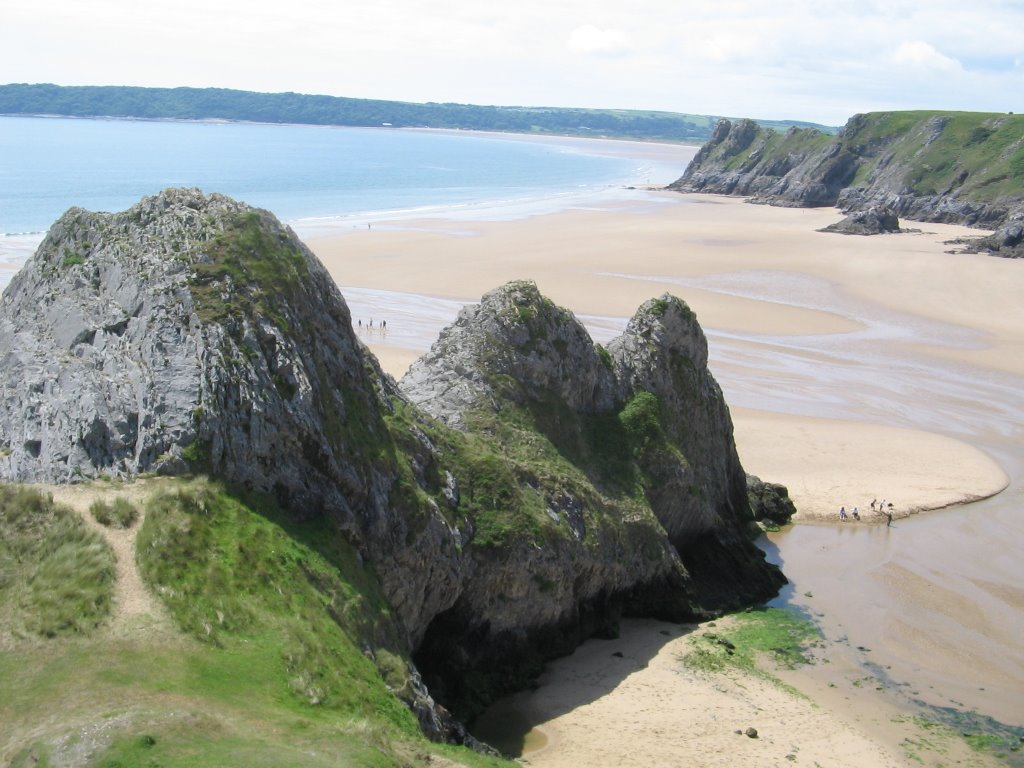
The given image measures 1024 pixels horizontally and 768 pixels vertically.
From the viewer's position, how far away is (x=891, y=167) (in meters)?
154

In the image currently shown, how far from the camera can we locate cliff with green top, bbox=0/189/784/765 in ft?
49.8

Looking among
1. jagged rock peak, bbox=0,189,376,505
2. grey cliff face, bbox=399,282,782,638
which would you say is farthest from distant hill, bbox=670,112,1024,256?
jagged rock peak, bbox=0,189,376,505

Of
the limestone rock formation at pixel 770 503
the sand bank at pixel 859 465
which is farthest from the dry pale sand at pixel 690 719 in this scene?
the sand bank at pixel 859 465

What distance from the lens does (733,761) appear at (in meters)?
20.6

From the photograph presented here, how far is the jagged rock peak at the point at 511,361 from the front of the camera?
93.7 feet

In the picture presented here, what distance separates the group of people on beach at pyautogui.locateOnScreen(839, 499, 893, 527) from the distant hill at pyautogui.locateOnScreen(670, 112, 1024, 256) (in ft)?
275

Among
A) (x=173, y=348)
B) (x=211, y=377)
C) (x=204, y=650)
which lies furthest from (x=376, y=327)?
(x=204, y=650)

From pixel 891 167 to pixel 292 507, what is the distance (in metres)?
153

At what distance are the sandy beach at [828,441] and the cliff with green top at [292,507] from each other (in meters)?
2.55

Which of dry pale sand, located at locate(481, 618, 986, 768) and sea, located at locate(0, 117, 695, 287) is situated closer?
dry pale sand, located at locate(481, 618, 986, 768)

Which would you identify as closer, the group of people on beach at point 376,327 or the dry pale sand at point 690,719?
the dry pale sand at point 690,719

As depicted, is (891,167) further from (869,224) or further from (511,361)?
(511,361)

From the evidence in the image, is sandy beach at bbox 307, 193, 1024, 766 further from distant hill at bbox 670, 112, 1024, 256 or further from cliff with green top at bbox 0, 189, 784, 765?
distant hill at bbox 670, 112, 1024, 256

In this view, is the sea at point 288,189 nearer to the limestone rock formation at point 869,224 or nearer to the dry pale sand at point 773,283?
the dry pale sand at point 773,283
